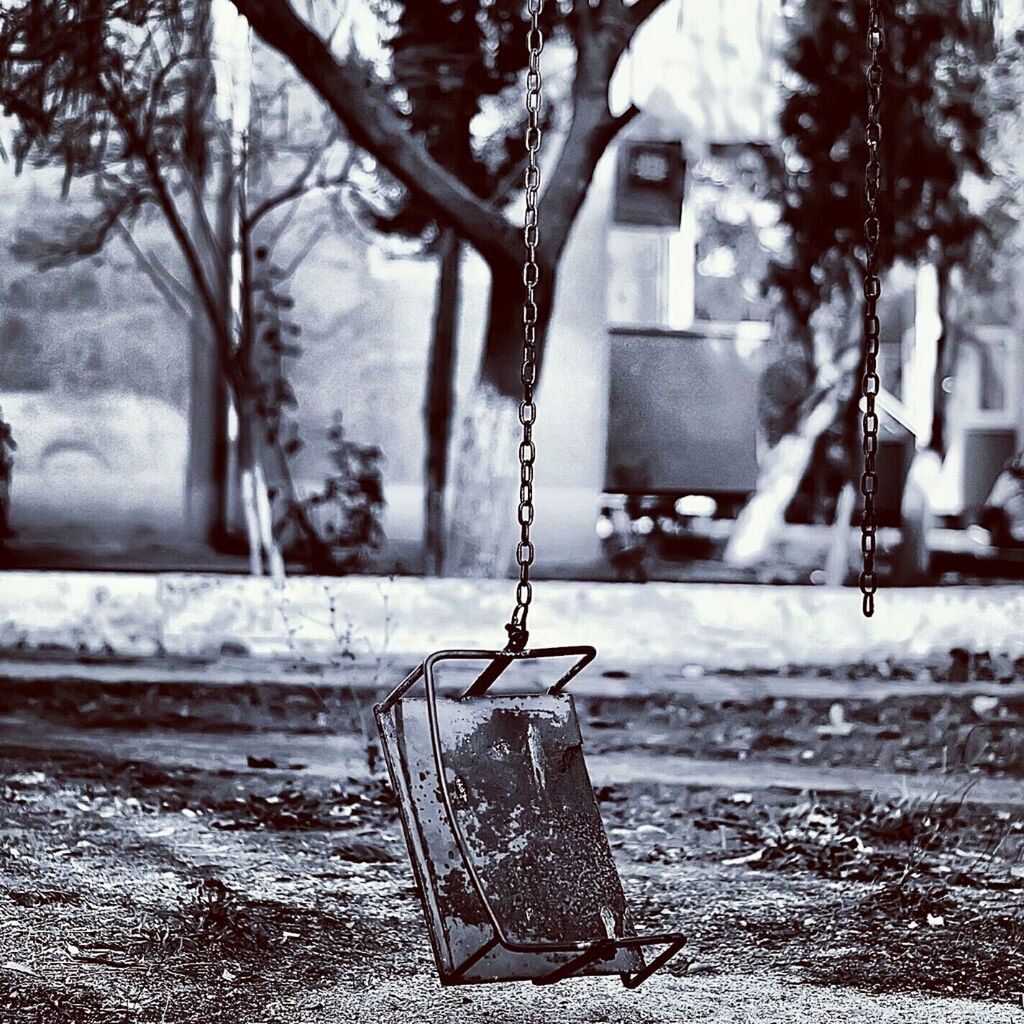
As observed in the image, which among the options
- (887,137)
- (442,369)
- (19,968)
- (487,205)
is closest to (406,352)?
(442,369)

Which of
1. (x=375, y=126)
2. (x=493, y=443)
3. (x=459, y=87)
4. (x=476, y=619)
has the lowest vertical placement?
(x=476, y=619)

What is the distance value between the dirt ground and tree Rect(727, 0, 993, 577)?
5.14 metres

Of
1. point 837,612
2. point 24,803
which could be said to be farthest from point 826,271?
point 24,803

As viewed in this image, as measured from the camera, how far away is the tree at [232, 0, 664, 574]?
745 cm

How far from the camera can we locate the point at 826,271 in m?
13.1

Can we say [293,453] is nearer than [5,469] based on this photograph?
No

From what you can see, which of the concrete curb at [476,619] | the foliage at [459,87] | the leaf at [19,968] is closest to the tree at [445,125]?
the foliage at [459,87]

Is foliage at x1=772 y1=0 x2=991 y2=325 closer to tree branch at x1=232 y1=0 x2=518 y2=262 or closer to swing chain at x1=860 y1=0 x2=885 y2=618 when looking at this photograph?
tree branch at x1=232 y1=0 x2=518 y2=262

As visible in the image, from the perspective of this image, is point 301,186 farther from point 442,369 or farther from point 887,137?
point 887,137

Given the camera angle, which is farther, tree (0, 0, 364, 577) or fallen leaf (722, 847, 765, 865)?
tree (0, 0, 364, 577)

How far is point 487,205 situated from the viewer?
802cm

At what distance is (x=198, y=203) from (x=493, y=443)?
3.33 metres

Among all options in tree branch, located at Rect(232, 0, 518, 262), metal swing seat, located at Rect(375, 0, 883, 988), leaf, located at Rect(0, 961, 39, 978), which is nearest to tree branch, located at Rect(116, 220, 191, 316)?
tree branch, located at Rect(232, 0, 518, 262)

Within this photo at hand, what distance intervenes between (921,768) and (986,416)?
1364cm
